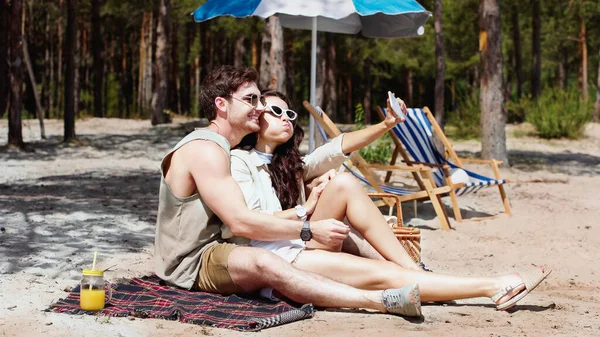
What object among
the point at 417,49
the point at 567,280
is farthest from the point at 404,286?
the point at 417,49

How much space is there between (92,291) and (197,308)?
47cm

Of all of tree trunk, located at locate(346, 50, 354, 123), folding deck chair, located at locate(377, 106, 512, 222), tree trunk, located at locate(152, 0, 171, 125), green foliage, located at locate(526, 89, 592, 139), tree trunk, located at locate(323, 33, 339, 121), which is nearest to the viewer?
folding deck chair, located at locate(377, 106, 512, 222)

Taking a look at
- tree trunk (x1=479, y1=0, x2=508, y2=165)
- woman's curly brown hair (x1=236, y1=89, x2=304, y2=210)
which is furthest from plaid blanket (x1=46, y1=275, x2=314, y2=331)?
tree trunk (x1=479, y1=0, x2=508, y2=165)

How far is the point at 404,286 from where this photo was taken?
412 cm

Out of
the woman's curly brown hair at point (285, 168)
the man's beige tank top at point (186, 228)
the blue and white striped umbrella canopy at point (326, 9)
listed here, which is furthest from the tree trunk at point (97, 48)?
the man's beige tank top at point (186, 228)

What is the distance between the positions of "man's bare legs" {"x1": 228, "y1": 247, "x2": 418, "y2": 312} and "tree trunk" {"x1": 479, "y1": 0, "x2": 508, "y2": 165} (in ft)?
30.0

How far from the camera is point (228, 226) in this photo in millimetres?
4152

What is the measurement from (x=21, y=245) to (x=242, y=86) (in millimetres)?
2293

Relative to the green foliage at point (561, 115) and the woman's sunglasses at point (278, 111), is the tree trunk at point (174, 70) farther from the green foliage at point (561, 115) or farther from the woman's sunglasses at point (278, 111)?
the woman's sunglasses at point (278, 111)

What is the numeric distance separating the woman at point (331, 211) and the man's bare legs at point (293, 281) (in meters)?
0.15

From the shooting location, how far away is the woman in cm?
421

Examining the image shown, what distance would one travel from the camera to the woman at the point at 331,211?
166 inches

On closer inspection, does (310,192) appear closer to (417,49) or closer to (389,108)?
(389,108)

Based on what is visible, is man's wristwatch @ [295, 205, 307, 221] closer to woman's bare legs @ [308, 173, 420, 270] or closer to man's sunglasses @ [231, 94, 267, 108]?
woman's bare legs @ [308, 173, 420, 270]
